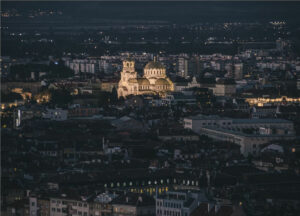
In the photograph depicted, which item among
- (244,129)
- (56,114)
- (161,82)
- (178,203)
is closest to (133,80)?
(161,82)

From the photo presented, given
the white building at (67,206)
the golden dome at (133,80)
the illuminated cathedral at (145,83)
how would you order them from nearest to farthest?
the white building at (67,206) < the illuminated cathedral at (145,83) < the golden dome at (133,80)

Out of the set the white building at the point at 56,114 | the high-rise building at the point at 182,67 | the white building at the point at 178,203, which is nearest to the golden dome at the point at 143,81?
the white building at the point at 56,114

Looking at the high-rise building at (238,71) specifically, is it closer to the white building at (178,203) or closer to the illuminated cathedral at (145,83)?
the illuminated cathedral at (145,83)

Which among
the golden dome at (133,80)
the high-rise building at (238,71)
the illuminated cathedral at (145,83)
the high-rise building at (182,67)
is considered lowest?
the high-rise building at (182,67)

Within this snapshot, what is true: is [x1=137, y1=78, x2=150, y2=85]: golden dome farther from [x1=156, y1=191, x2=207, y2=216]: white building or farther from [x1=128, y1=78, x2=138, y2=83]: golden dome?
[x1=156, y1=191, x2=207, y2=216]: white building

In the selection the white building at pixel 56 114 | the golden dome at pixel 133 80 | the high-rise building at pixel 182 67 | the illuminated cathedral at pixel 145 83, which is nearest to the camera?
the white building at pixel 56 114

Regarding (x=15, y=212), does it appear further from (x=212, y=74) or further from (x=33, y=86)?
(x=212, y=74)

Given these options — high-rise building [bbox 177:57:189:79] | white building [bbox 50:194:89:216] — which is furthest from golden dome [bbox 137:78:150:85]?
white building [bbox 50:194:89:216]

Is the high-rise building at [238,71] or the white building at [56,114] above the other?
the white building at [56,114]

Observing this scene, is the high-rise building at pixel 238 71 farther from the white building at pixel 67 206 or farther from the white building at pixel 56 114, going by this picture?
the white building at pixel 67 206

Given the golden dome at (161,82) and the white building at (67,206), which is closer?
the white building at (67,206)
